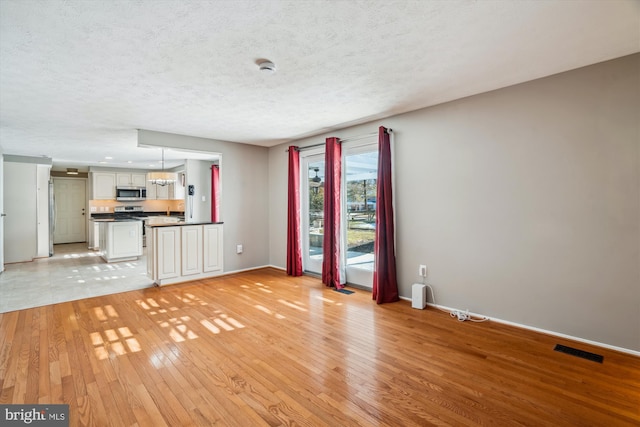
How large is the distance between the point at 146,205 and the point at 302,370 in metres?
9.85

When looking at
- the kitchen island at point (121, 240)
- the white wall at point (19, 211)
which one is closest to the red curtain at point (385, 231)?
the kitchen island at point (121, 240)

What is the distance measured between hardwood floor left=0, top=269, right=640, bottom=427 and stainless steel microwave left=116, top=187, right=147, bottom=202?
21.0ft

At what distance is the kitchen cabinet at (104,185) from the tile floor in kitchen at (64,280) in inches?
90.6

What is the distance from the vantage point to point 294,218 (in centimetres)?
553

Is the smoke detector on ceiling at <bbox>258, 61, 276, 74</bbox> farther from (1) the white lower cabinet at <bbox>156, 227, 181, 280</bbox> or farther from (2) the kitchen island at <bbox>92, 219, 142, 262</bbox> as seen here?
(2) the kitchen island at <bbox>92, 219, 142, 262</bbox>

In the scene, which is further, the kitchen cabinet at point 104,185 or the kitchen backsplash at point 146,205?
the kitchen backsplash at point 146,205

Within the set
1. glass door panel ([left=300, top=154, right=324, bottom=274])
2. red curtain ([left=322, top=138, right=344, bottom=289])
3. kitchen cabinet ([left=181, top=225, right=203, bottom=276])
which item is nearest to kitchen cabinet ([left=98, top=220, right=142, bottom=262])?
kitchen cabinet ([left=181, top=225, right=203, bottom=276])

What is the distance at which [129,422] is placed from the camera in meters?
1.79

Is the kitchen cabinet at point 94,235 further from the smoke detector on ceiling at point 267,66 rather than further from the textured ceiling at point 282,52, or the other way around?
the smoke detector on ceiling at point 267,66

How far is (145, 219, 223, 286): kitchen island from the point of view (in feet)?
15.9

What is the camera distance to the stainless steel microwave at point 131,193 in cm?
933

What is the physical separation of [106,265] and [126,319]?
157 inches

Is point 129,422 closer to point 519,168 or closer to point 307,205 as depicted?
point 519,168

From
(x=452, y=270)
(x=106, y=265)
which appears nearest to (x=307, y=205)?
(x=452, y=270)
